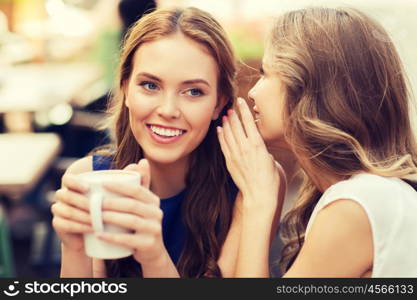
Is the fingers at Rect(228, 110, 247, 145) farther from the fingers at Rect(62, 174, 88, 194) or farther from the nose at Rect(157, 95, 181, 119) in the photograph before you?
the fingers at Rect(62, 174, 88, 194)

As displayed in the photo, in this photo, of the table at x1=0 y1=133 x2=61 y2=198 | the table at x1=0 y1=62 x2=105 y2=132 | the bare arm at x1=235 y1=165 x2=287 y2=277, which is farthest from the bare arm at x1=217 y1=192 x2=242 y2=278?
the table at x1=0 y1=62 x2=105 y2=132

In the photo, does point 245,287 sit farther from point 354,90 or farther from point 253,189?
point 354,90

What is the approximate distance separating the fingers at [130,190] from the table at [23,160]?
4.65ft

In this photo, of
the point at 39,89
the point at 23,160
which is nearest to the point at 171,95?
the point at 23,160

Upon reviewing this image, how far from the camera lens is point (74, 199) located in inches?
40.2

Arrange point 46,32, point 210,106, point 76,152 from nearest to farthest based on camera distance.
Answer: point 210,106
point 76,152
point 46,32

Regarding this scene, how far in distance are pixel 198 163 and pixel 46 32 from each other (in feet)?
15.3

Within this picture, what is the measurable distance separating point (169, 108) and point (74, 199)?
1.38ft

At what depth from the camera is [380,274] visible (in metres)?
1.24

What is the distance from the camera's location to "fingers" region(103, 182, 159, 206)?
987 millimetres

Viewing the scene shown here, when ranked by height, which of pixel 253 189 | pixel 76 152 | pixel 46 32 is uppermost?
pixel 46 32

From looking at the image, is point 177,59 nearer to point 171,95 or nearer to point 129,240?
point 171,95

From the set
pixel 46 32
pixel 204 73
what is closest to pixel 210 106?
pixel 204 73

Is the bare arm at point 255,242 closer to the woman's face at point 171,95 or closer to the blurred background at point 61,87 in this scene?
the woman's face at point 171,95
